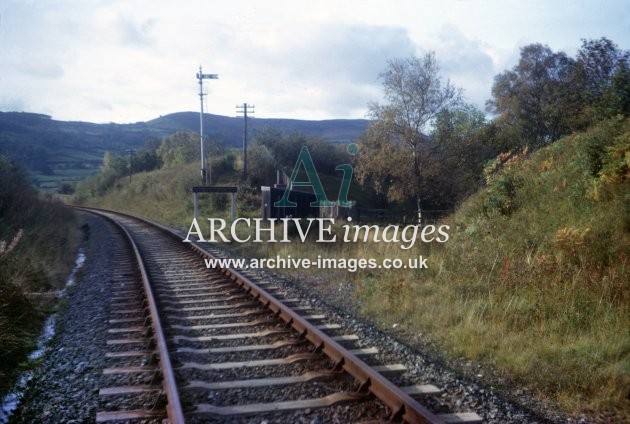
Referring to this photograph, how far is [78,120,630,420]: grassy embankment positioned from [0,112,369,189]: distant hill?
127 feet

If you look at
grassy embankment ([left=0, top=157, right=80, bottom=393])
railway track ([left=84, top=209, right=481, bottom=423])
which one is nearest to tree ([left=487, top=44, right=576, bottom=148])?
grassy embankment ([left=0, top=157, right=80, bottom=393])

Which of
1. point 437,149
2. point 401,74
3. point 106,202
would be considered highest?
point 401,74

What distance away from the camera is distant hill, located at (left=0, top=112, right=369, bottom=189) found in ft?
251

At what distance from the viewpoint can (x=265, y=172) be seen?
4200 centimetres

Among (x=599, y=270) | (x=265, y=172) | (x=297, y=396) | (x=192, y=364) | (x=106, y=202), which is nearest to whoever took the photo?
(x=297, y=396)

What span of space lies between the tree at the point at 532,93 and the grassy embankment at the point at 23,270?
25018mm

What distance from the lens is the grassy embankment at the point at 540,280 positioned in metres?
5.20

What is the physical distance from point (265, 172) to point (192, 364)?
37067 millimetres

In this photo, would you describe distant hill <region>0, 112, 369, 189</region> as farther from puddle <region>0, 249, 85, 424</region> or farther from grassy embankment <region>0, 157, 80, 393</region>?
puddle <region>0, 249, 85, 424</region>

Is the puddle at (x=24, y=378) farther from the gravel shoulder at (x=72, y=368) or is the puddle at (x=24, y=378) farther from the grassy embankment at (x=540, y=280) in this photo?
the grassy embankment at (x=540, y=280)

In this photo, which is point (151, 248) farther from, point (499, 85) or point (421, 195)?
point (499, 85)

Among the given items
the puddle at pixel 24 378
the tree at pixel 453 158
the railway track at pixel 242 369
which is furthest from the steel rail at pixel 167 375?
the tree at pixel 453 158

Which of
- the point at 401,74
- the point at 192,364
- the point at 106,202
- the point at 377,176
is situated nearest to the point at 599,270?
the point at 192,364

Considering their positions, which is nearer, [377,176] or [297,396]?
[297,396]
